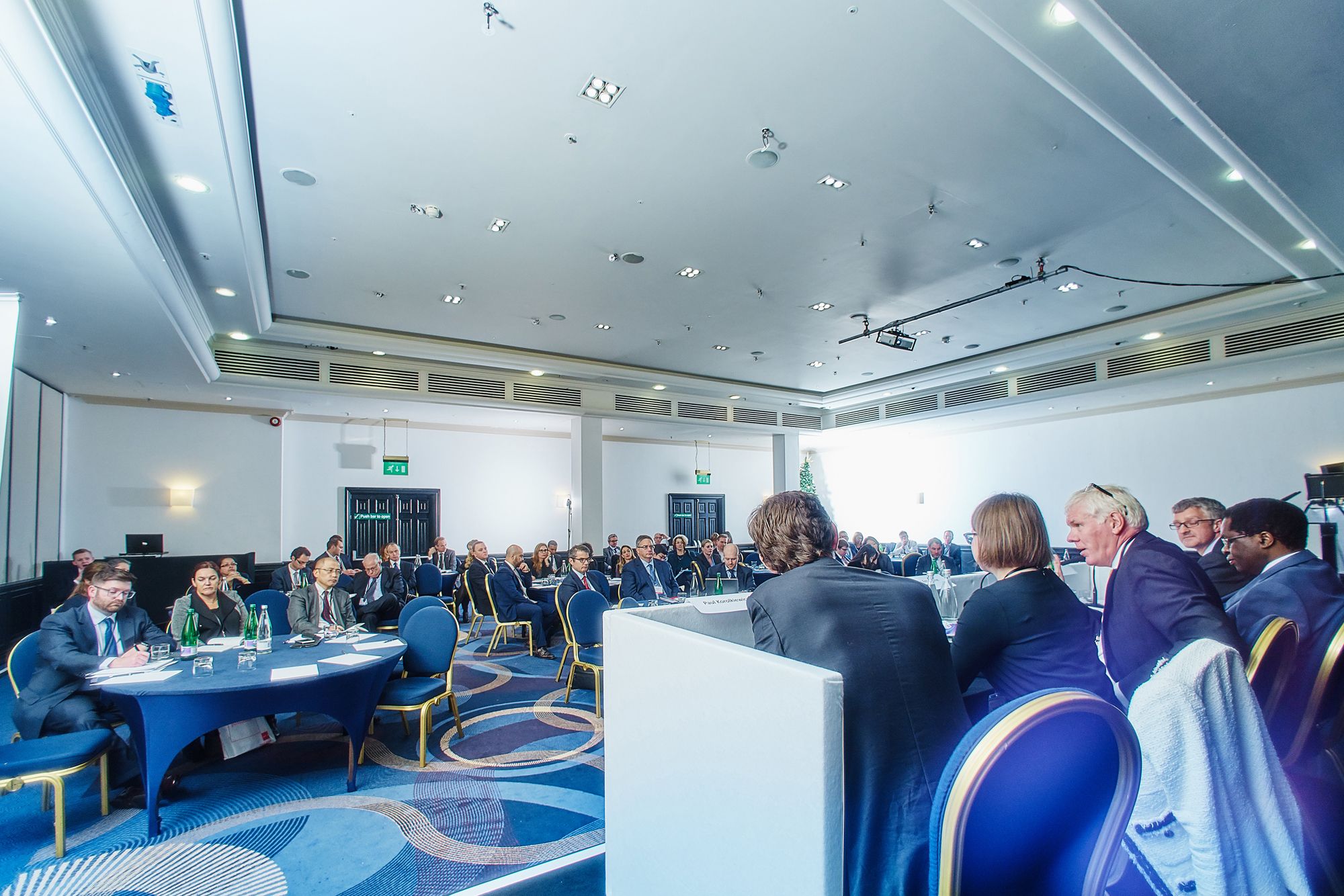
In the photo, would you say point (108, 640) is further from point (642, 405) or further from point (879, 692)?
point (642, 405)

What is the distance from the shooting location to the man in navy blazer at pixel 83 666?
353 cm

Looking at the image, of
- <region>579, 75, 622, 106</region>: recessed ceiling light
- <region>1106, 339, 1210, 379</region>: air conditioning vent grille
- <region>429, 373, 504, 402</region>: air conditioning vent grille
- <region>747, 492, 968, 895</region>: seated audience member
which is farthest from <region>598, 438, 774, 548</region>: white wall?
<region>747, 492, 968, 895</region>: seated audience member

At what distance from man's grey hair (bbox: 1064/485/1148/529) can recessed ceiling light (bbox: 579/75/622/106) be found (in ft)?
10.3

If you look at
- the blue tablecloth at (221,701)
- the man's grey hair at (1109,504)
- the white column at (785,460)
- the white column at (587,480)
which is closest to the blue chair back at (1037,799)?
the man's grey hair at (1109,504)

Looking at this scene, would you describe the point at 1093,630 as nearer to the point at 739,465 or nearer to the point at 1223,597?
the point at 1223,597

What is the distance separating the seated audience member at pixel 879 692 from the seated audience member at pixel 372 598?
6.59m

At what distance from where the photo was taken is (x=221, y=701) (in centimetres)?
337

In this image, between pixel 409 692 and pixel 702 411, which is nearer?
pixel 409 692

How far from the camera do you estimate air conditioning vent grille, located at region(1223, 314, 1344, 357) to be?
23.1ft

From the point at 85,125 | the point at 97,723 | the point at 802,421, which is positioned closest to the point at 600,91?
the point at 85,125

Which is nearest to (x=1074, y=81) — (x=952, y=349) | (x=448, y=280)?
(x=448, y=280)

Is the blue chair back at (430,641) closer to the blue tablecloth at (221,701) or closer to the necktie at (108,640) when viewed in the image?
the blue tablecloth at (221,701)

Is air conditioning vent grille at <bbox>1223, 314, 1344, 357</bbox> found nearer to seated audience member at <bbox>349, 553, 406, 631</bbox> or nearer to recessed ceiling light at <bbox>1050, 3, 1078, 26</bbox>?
recessed ceiling light at <bbox>1050, 3, 1078, 26</bbox>

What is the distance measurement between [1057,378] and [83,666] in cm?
1108
